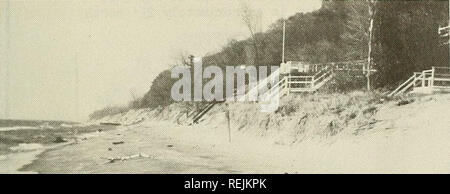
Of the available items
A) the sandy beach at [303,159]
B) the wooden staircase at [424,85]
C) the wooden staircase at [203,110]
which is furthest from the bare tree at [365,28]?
the wooden staircase at [203,110]

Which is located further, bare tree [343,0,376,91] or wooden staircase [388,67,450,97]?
bare tree [343,0,376,91]

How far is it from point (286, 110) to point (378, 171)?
7357mm

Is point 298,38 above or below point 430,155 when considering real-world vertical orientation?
above

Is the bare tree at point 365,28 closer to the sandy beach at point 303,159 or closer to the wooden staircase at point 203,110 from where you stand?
the sandy beach at point 303,159

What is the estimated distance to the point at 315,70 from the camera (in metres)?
24.6

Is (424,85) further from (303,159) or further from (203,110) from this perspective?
(203,110)

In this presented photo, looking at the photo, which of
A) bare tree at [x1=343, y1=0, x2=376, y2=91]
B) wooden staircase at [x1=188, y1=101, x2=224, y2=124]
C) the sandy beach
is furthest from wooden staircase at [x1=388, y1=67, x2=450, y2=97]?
wooden staircase at [x1=188, y1=101, x2=224, y2=124]

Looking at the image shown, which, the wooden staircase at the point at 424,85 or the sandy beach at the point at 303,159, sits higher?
the wooden staircase at the point at 424,85

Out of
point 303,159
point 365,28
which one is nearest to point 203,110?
point 365,28

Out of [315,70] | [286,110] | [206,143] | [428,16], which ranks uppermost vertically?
[428,16]

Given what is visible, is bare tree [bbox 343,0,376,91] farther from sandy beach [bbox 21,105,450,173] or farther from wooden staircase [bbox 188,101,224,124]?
wooden staircase [bbox 188,101,224,124]
